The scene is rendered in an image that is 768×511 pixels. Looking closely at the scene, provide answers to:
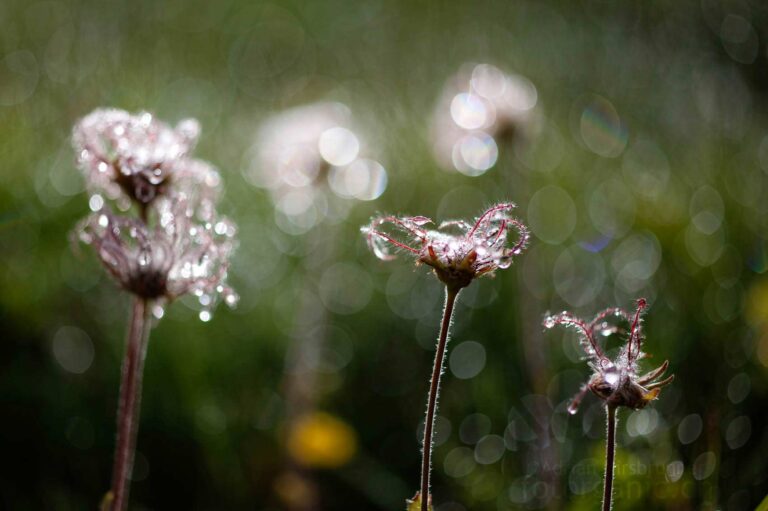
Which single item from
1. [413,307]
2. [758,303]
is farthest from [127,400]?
[758,303]

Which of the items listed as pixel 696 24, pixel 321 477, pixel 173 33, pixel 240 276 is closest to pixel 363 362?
pixel 321 477

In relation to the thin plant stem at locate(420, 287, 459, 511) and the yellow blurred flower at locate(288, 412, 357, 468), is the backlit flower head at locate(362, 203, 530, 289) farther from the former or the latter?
the yellow blurred flower at locate(288, 412, 357, 468)

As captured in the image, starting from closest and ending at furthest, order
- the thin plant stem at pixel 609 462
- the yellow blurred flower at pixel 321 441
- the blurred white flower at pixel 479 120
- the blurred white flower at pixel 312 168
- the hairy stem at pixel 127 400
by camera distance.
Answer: the thin plant stem at pixel 609 462
the hairy stem at pixel 127 400
the yellow blurred flower at pixel 321 441
the blurred white flower at pixel 479 120
the blurred white flower at pixel 312 168

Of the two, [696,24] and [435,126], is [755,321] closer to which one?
[435,126]

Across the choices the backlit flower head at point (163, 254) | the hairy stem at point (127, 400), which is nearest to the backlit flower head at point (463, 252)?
the backlit flower head at point (163, 254)

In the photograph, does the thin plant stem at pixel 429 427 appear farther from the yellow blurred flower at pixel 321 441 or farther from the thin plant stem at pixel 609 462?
the yellow blurred flower at pixel 321 441

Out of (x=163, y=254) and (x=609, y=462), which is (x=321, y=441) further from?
(x=609, y=462)

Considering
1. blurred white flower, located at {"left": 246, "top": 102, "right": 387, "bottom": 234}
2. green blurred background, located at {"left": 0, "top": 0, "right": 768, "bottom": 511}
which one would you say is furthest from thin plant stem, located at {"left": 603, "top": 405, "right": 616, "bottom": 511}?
blurred white flower, located at {"left": 246, "top": 102, "right": 387, "bottom": 234}
